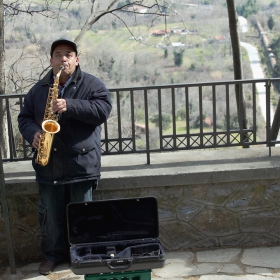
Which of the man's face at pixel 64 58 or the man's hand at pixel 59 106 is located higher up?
the man's face at pixel 64 58

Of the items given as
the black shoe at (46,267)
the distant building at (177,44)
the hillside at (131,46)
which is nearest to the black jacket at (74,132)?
the black shoe at (46,267)

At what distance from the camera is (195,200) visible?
5258mm

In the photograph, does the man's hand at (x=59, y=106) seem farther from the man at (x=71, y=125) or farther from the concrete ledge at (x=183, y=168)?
the concrete ledge at (x=183, y=168)

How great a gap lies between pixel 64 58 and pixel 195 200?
1.92 metres

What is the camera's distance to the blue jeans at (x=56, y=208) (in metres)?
4.61

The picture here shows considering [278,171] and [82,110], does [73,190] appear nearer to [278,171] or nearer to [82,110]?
[82,110]

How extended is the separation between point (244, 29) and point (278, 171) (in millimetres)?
13700

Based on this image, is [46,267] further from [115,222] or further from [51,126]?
[51,126]

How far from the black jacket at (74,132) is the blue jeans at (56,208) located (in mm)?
158

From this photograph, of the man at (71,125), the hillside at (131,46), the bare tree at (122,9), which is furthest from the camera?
the hillside at (131,46)

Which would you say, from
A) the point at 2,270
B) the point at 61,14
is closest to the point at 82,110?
the point at 2,270

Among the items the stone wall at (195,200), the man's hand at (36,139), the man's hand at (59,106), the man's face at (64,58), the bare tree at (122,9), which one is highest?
the bare tree at (122,9)

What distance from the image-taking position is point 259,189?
5.26 m

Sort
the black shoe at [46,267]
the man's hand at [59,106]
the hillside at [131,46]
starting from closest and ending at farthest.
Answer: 1. the man's hand at [59,106]
2. the black shoe at [46,267]
3. the hillside at [131,46]
